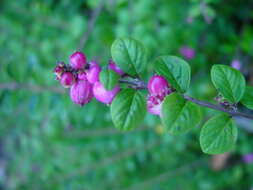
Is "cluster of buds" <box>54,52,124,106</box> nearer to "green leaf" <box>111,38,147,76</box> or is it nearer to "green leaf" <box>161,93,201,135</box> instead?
"green leaf" <box>111,38,147,76</box>

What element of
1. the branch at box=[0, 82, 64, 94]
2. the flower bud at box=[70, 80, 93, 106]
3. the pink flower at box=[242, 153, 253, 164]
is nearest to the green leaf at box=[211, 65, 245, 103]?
the flower bud at box=[70, 80, 93, 106]

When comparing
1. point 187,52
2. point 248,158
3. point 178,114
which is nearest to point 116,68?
point 178,114

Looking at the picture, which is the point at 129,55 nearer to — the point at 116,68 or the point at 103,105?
the point at 116,68

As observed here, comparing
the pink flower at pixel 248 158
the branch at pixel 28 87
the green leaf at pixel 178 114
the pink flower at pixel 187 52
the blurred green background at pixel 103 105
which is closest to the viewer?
the green leaf at pixel 178 114

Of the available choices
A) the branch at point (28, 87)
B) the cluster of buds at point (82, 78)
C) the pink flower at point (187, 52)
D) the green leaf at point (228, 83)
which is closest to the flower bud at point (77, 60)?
the cluster of buds at point (82, 78)

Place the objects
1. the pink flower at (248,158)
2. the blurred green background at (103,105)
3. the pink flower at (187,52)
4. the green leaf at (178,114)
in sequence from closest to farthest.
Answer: the green leaf at (178,114) → the blurred green background at (103,105) → the pink flower at (187,52) → the pink flower at (248,158)

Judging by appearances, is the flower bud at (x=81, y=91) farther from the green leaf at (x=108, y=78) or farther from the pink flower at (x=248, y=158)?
the pink flower at (x=248, y=158)
